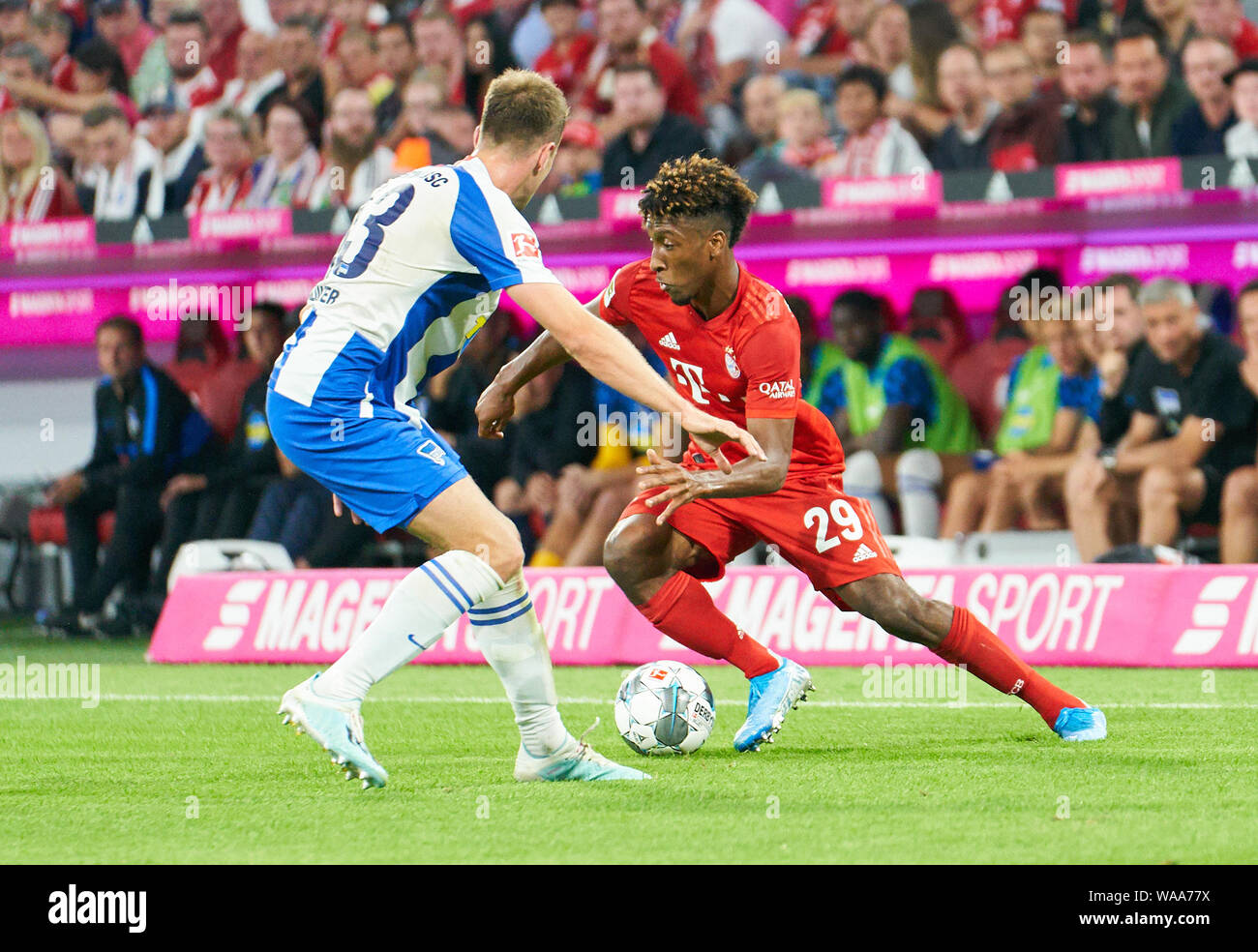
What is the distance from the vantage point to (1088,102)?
34.3 feet

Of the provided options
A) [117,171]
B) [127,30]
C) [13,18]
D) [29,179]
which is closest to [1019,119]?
[117,171]

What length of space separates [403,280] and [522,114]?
589 millimetres

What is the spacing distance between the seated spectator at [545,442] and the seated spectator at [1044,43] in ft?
11.3

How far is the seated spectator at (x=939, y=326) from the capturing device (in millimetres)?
11266

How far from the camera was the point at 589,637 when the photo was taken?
30.9 ft

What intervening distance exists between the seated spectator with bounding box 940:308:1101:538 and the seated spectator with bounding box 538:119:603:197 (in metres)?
3.22

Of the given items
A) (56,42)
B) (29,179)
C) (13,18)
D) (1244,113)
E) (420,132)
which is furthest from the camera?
(13,18)

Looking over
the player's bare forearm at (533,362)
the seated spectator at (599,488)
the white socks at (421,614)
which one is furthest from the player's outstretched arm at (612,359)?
the seated spectator at (599,488)

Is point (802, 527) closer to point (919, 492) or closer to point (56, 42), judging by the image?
point (919, 492)

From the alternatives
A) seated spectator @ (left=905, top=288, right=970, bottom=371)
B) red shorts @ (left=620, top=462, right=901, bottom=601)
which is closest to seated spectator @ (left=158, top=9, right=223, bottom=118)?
seated spectator @ (left=905, top=288, right=970, bottom=371)

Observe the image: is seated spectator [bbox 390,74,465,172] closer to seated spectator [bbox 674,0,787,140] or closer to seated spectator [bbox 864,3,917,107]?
seated spectator [bbox 674,0,787,140]

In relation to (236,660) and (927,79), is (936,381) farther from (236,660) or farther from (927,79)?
(236,660)

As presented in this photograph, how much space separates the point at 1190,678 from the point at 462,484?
4.45 metres
